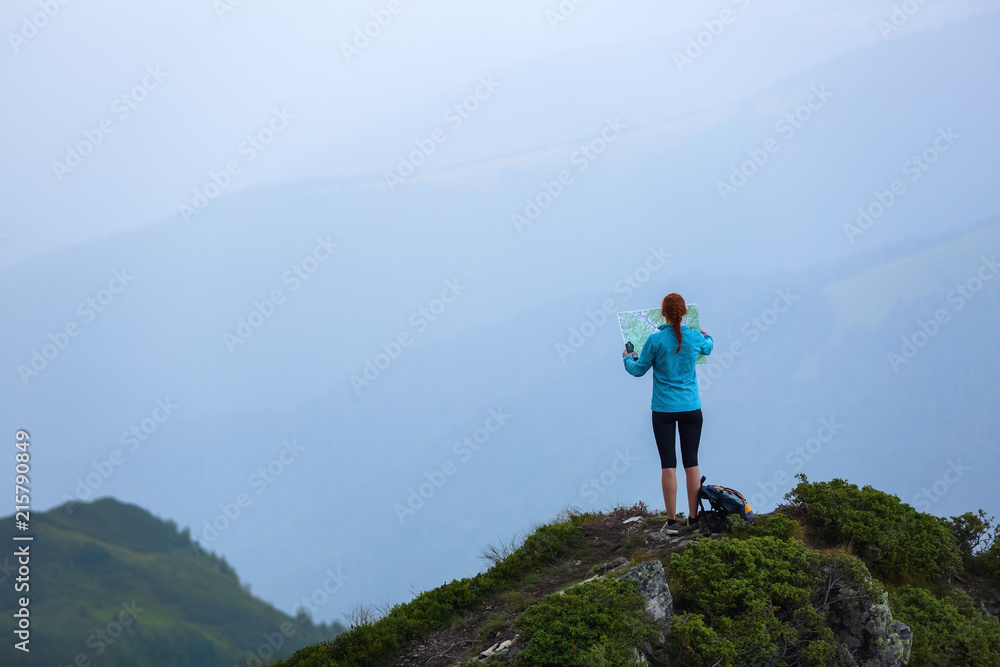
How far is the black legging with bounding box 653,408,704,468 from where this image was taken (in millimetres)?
8312

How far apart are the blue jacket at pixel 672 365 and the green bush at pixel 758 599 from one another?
162cm

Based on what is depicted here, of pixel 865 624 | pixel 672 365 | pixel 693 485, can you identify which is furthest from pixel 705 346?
pixel 865 624

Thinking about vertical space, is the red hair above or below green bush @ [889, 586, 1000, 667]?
above

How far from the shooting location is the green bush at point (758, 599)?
685 centimetres

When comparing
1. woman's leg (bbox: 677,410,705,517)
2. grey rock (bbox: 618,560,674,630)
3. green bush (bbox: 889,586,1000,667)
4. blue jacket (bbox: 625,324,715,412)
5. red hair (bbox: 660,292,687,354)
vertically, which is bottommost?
green bush (bbox: 889,586,1000,667)

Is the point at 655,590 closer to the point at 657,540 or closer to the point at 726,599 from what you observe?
the point at 726,599

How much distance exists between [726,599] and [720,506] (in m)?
1.73

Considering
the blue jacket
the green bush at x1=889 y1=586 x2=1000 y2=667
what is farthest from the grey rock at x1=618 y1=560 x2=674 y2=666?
the green bush at x1=889 y1=586 x2=1000 y2=667

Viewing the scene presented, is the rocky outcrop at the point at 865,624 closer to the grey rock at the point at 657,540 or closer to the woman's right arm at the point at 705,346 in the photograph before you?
the grey rock at the point at 657,540

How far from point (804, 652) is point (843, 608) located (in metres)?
0.99

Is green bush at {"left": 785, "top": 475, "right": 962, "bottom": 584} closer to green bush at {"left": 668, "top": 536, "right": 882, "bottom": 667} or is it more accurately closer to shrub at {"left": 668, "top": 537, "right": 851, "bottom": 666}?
green bush at {"left": 668, "top": 536, "right": 882, "bottom": 667}

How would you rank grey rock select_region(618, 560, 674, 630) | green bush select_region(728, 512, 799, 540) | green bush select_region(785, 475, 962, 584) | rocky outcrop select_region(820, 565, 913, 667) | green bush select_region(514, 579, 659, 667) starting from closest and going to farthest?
1. green bush select_region(514, 579, 659, 667)
2. grey rock select_region(618, 560, 674, 630)
3. rocky outcrop select_region(820, 565, 913, 667)
4. green bush select_region(728, 512, 799, 540)
5. green bush select_region(785, 475, 962, 584)

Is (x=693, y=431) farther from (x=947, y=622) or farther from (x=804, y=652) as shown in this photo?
(x=947, y=622)

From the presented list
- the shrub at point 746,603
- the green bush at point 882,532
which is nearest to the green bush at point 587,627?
the shrub at point 746,603
